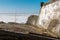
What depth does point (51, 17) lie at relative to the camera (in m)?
11.3

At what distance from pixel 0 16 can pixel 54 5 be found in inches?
301

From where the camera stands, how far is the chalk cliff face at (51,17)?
10.2 m

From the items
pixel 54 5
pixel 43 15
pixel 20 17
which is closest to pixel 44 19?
pixel 43 15

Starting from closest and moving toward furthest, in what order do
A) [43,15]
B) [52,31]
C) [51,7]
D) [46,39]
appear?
[46,39], [52,31], [51,7], [43,15]

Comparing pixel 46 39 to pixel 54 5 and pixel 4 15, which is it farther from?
pixel 4 15

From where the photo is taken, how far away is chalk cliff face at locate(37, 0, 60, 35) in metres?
10.2

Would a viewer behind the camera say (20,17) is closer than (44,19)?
No

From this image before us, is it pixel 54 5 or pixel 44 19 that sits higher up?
pixel 54 5

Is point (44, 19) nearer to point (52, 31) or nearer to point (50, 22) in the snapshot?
point (50, 22)

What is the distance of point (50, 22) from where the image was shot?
11055 millimetres

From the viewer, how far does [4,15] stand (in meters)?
18.3

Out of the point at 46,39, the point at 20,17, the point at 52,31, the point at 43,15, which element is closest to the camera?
the point at 46,39

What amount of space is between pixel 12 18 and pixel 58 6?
733 cm

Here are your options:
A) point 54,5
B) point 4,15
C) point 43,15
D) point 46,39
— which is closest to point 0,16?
point 4,15
